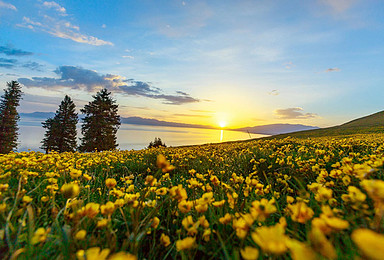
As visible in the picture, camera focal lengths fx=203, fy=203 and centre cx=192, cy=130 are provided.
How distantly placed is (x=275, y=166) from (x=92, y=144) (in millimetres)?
35767

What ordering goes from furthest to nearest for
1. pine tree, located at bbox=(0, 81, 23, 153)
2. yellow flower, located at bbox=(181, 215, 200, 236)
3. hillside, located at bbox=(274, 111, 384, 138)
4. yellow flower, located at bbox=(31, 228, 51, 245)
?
pine tree, located at bbox=(0, 81, 23, 153), hillside, located at bbox=(274, 111, 384, 138), yellow flower, located at bbox=(181, 215, 200, 236), yellow flower, located at bbox=(31, 228, 51, 245)

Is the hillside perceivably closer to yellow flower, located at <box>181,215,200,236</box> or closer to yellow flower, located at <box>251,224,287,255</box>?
yellow flower, located at <box>181,215,200,236</box>

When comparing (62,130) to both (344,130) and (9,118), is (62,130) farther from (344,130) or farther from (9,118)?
(344,130)

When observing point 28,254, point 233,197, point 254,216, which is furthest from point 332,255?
point 28,254

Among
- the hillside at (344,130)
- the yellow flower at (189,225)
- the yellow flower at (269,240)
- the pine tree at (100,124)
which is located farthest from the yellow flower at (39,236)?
the pine tree at (100,124)

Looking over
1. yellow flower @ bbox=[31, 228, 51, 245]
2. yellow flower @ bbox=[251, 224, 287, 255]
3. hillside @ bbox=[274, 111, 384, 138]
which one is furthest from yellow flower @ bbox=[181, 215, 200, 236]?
hillside @ bbox=[274, 111, 384, 138]

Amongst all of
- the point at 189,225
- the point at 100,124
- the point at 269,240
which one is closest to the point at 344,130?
the point at 189,225

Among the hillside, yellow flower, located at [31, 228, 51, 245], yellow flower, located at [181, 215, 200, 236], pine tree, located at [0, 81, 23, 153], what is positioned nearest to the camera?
yellow flower, located at [31, 228, 51, 245]

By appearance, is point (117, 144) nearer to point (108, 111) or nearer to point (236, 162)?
point (108, 111)

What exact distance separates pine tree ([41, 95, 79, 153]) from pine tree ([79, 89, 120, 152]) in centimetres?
187

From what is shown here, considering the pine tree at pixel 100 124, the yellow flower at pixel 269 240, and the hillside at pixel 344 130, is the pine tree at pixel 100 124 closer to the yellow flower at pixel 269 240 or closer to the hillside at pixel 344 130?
the hillside at pixel 344 130

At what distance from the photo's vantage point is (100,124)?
3591 centimetres

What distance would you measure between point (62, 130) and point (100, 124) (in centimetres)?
650

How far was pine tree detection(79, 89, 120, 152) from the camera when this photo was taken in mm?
35188
